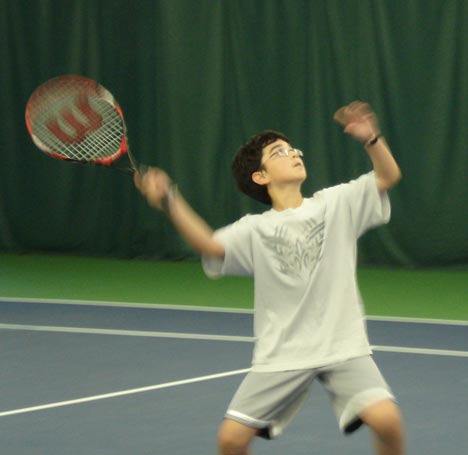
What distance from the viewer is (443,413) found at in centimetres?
525

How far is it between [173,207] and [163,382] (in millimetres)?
2332

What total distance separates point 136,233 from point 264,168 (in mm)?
6816

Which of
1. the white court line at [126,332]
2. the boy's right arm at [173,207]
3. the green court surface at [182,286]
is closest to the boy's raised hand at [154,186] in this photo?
the boy's right arm at [173,207]

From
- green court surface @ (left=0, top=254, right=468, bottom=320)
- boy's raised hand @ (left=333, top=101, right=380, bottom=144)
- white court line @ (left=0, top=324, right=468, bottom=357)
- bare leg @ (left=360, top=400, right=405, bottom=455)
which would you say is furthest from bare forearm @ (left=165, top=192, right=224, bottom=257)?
green court surface @ (left=0, top=254, right=468, bottom=320)

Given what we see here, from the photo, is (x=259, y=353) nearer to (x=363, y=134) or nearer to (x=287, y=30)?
(x=363, y=134)

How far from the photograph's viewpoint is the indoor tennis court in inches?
227

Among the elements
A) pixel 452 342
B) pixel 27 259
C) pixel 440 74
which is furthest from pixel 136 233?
pixel 452 342

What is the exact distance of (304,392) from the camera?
3906mm

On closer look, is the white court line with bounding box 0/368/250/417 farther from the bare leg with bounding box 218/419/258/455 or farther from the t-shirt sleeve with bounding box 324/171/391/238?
the t-shirt sleeve with bounding box 324/171/391/238

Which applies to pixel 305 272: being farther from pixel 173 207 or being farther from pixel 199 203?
pixel 199 203

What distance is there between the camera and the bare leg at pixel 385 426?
374cm

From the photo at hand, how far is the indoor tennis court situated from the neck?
1113 millimetres

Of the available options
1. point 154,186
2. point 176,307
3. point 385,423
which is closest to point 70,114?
point 154,186

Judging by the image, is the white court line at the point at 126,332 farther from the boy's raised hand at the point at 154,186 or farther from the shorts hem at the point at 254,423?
the boy's raised hand at the point at 154,186
